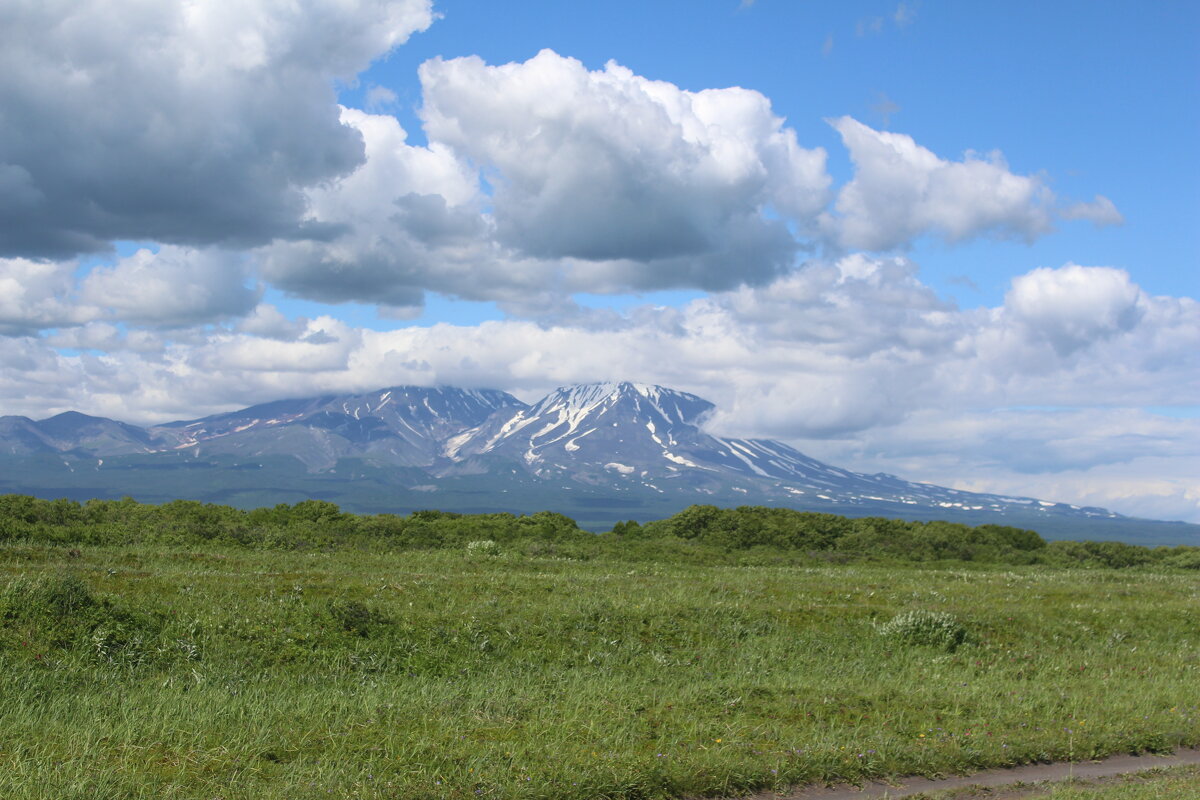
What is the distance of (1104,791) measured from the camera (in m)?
11.2

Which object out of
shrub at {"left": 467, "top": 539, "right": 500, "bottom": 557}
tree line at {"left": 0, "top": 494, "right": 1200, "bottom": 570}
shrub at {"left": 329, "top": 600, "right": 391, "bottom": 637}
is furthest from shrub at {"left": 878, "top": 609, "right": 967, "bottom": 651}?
tree line at {"left": 0, "top": 494, "right": 1200, "bottom": 570}

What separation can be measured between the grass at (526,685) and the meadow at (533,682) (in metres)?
0.05

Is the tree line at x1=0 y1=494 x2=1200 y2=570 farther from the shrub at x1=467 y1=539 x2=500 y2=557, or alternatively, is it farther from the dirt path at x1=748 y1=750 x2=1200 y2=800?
the dirt path at x1=748 y1=750 x2=1200 y2=800

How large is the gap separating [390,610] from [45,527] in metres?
21.5

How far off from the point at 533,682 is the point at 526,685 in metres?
0.28

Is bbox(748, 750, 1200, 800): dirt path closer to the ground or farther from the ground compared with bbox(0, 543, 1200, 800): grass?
closer to the ground

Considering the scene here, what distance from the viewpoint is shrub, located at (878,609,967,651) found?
65.1 ft

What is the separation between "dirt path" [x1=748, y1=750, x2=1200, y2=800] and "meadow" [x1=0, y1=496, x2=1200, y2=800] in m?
0.22

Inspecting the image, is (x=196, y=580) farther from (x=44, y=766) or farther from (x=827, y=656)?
(x=827, y=656)

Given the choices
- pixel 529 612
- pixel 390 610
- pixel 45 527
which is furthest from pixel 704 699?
pixel 45 527

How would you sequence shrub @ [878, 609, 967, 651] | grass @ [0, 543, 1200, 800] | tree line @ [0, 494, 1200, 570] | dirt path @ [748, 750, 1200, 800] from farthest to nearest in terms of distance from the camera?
tree line @ [0, 494, 1200, 570] < shrub @ [878, 609, 967, 651] < dirt path @ [748, 750, 1200, 800] < grass @ [0, 543, 1200, 800]

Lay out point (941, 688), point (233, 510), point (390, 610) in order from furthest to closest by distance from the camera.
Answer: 1. point (233, 510)
2. point (390, 610)
3. point (941, 688)

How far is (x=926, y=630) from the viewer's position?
2009cm

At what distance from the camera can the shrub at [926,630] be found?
1985 centimetres
